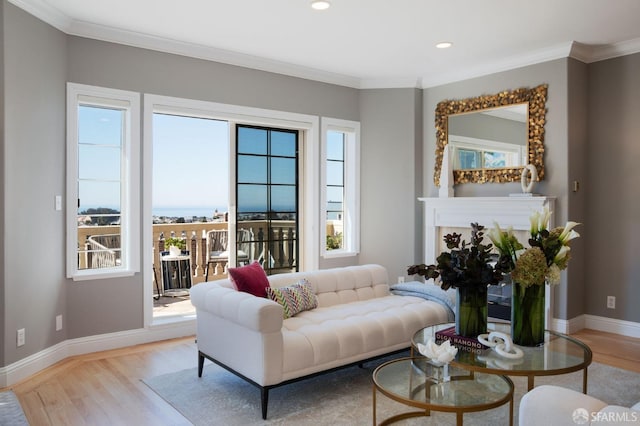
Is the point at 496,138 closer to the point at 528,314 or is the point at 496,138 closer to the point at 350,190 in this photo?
the point at 350,190

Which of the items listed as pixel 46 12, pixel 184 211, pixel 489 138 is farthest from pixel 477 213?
pixel 184 211

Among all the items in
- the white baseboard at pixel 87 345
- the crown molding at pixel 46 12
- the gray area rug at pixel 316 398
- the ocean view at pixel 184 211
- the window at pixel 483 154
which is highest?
the crown molding at pixel 46 12

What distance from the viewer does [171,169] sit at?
7.81 metres

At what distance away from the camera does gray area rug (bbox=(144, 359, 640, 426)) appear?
2830 millimetres

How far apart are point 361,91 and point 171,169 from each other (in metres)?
3.50

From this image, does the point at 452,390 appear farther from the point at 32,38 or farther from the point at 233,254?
the point at 32,38

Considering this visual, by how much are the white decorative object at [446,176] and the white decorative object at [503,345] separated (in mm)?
2818

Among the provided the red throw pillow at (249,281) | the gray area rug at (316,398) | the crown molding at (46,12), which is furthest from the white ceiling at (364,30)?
the gray area rug at (316,398)

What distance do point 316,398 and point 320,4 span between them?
2.78 meters

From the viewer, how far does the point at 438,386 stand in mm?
2371

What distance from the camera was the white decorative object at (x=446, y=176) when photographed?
17.8 feet

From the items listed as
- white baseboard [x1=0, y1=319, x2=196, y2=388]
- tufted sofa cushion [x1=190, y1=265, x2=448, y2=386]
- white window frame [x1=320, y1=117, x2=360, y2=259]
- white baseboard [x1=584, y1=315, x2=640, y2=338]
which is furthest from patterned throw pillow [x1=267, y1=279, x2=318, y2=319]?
white baseboard [x1=584, y1=315, x2=640, y2=338]

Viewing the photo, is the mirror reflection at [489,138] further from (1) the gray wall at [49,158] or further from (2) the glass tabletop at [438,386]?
(2) the glass tabletop at [438,386]

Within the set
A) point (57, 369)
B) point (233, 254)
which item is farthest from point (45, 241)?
point (233, 254)
